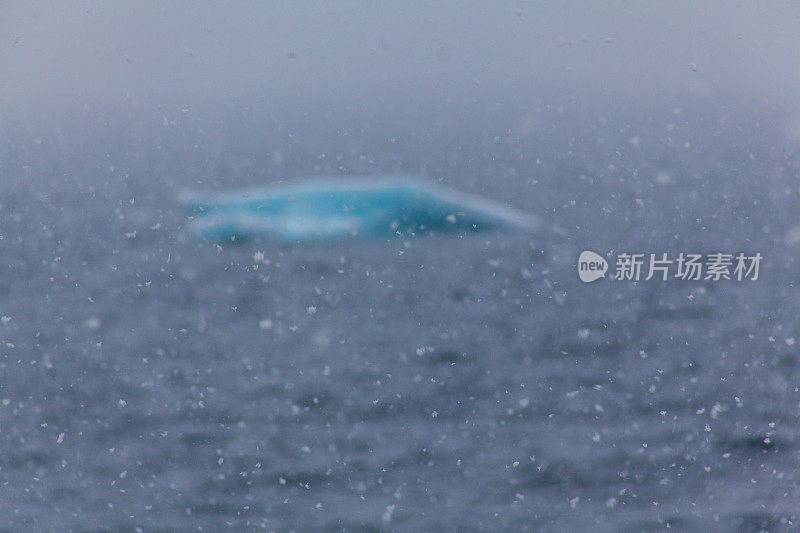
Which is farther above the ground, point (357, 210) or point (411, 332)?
point (357, 210)

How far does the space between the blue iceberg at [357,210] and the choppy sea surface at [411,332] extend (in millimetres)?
23

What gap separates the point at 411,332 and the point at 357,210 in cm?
23

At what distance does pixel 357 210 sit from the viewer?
1.04 m

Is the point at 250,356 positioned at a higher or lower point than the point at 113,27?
lower

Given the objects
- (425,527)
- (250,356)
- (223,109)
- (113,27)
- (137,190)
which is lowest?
(425,527)

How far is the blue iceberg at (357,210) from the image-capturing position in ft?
3.41

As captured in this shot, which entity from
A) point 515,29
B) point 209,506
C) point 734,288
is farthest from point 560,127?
point 209,506

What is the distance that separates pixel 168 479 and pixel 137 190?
1.74ft

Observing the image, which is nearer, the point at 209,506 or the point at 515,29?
the point at 515,29

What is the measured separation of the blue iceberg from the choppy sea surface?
2 centimetres

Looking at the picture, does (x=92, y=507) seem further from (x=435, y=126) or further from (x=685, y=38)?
(x=685, y=38)

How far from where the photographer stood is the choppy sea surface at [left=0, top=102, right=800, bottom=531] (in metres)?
1.04

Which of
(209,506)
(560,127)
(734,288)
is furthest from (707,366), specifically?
(209,506)

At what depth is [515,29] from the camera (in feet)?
3.37
